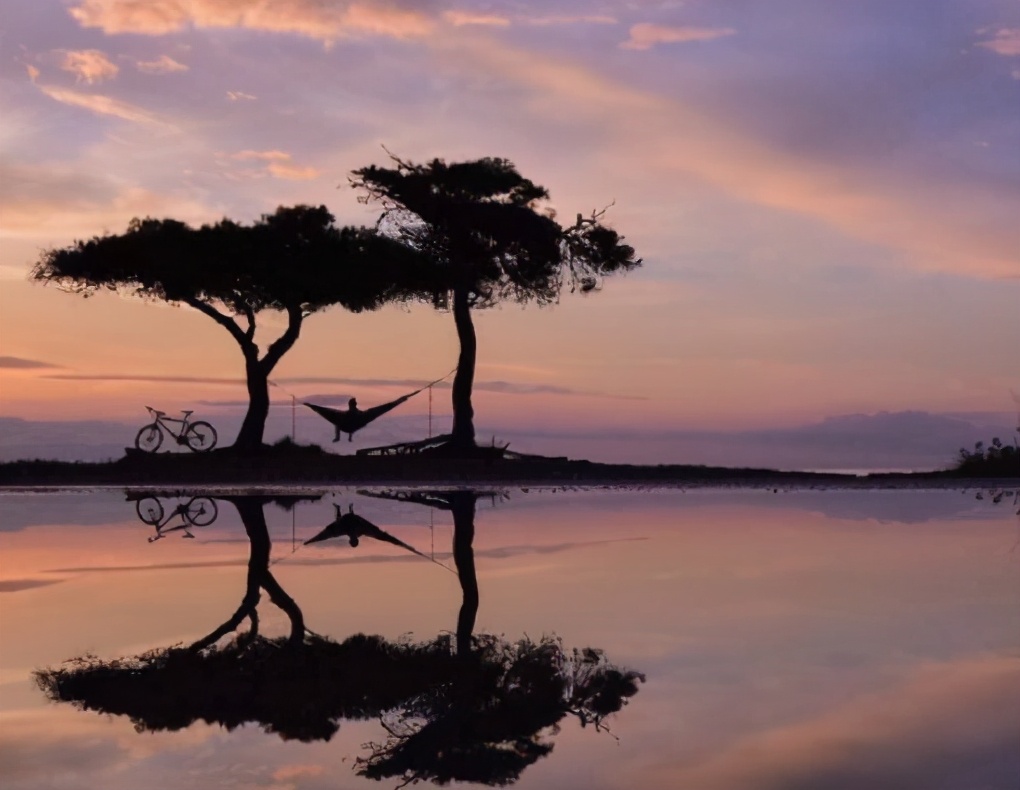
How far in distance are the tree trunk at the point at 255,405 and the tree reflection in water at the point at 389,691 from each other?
25564 mm

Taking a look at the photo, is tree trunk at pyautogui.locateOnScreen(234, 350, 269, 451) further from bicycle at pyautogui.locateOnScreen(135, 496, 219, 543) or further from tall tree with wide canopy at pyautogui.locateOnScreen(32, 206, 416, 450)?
bicycle at pyautogui.locateOnScreen(135, 496, 219, 543)

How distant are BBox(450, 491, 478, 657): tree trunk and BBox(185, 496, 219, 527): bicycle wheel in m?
3.06

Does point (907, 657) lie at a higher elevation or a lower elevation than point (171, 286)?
lower

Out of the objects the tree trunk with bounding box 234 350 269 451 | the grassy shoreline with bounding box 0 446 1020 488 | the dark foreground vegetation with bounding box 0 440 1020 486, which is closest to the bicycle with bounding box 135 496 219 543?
the grassy shoreline with bounding box 0 446 1020 488

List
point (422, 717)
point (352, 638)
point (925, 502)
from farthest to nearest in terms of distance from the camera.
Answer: point (925, 502) → point (352, 638) → point (422, 717)

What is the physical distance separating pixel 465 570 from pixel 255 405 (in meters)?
23.3

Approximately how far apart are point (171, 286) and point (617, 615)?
26737 millimetres

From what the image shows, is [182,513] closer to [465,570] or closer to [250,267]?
[465,570]

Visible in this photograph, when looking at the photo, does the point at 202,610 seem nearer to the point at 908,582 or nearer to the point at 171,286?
the point at 908,582

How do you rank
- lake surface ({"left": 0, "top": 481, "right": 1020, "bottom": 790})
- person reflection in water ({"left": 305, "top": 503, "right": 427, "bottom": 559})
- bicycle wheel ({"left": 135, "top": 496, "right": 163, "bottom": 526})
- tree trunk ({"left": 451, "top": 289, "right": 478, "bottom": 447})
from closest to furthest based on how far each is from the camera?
1. lake surface ({"left": 0, "top": 481, "right": 1020, "bottom": 790})
2. person reflection in water ({"left": 305, "top": 503, "right": 427, "bottom": 559})
3. bicycle wheel ({"left": 135, "top": 496, "right": 163, "bottom": 526})
4. tree trunk ({"left": 451, "top": 289, "right": 478, "bottom": 447})

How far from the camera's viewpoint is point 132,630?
23.9ft

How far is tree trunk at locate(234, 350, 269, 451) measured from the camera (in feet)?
106

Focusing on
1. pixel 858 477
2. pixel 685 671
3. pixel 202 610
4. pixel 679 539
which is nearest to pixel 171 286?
pixel 858 477

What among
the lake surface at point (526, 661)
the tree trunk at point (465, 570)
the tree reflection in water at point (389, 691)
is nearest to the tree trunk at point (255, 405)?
the tree trunk at point (465, 570)
